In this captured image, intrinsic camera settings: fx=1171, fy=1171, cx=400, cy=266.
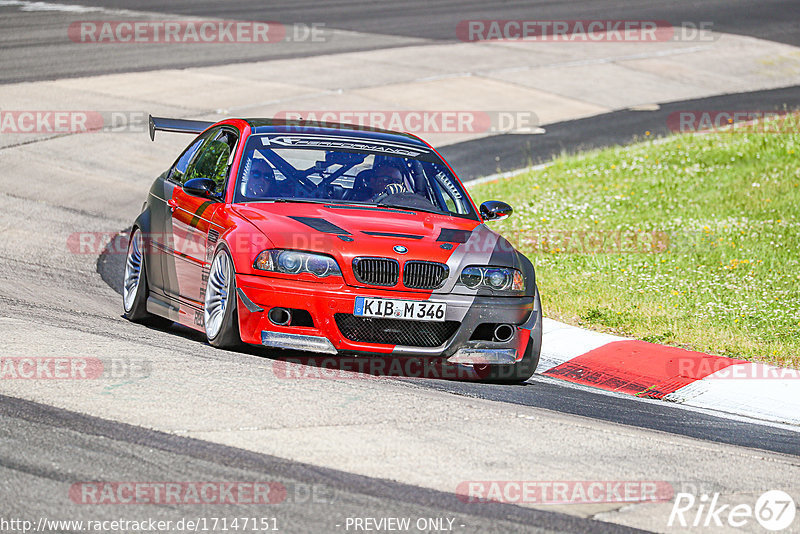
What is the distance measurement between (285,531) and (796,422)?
4516mm

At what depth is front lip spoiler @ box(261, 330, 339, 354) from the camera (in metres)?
7.07

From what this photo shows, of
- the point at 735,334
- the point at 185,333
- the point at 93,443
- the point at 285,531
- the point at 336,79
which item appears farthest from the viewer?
the point at 336,79

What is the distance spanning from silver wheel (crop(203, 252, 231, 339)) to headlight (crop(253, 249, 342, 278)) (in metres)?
0.29

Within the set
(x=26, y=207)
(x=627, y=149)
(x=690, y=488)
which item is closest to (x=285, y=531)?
(x=690, y=488)

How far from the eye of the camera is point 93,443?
519 cm

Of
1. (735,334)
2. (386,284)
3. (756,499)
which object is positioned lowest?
(735,334)

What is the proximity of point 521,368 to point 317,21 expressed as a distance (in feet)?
78.1

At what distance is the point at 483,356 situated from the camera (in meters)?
7.37

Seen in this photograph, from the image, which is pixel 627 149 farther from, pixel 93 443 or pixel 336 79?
pixel 93 443
